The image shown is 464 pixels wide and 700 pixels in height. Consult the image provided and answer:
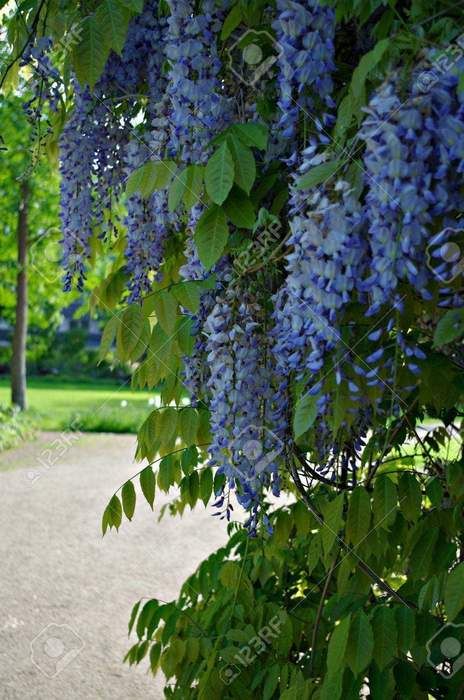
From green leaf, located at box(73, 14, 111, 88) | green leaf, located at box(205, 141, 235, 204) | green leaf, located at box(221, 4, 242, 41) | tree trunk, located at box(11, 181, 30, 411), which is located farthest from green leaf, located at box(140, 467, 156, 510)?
tree trunk, located at box(11, 181, 30, 411)

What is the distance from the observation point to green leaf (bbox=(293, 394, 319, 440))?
143 cm

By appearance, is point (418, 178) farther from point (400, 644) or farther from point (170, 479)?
point (170, 479)

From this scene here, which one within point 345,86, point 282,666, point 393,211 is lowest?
point 282,666

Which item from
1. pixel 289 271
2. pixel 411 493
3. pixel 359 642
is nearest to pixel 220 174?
pixel 289 271

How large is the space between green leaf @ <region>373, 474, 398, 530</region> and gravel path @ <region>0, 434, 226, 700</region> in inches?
108

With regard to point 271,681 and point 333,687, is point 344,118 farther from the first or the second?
point 271,681

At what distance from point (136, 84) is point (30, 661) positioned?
10.8 feet

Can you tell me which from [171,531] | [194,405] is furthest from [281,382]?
[171,531]

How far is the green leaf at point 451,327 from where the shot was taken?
4.30ft

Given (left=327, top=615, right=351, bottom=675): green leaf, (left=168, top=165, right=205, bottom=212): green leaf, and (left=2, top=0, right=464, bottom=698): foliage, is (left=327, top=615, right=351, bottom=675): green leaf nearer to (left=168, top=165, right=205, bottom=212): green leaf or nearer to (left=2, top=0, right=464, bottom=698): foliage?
(left=2, top=0, right=464, bottom=698): foliage

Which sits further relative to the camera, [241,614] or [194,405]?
[241,614]

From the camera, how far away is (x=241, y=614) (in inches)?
93.0

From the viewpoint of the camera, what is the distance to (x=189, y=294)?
183 cm

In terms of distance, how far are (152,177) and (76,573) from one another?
4.63 meters
